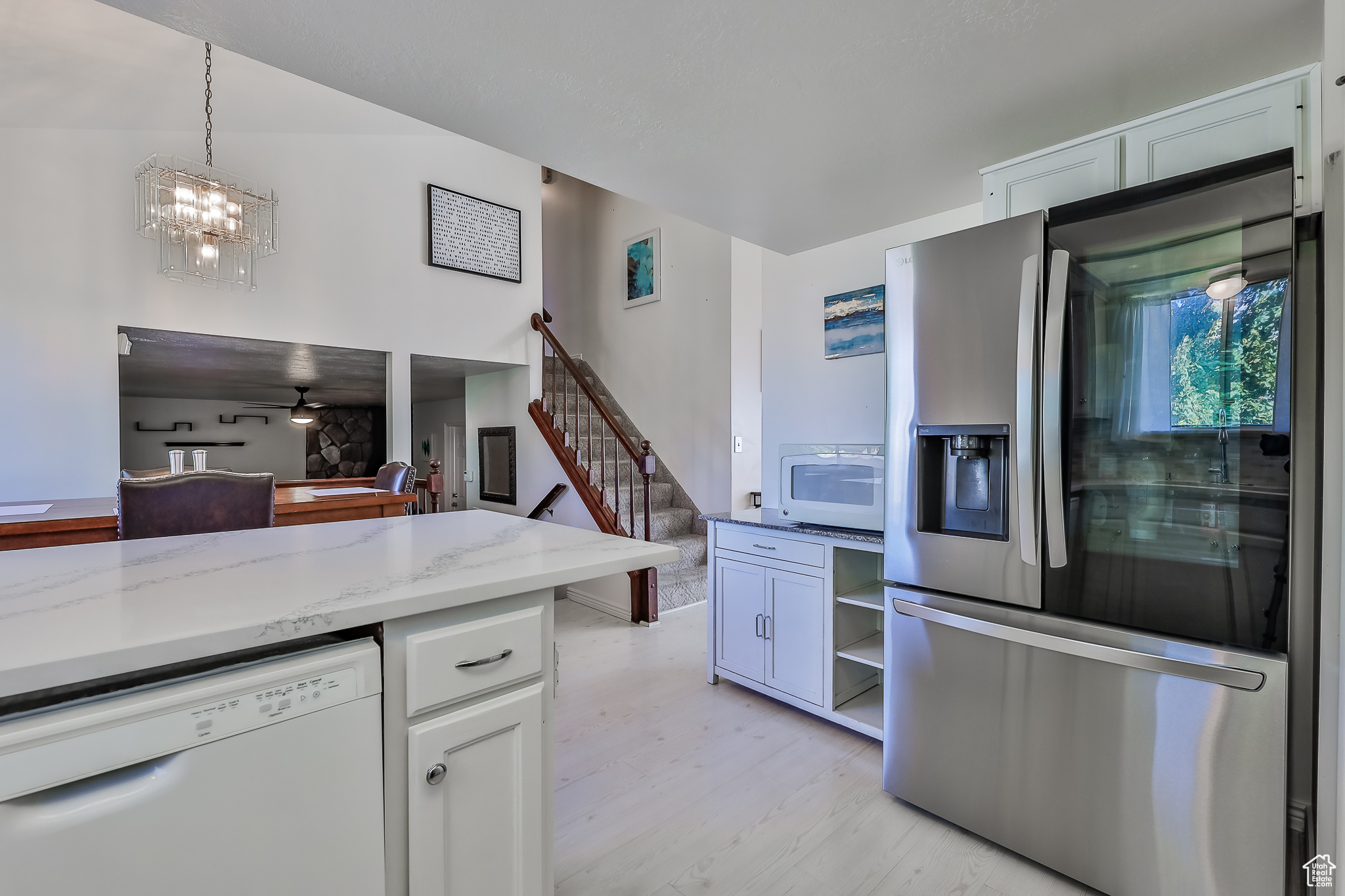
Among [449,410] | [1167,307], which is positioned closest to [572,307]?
[449,410]

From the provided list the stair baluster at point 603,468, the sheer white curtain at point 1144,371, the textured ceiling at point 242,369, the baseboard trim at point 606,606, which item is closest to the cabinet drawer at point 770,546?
the stair baluster at point 603,468

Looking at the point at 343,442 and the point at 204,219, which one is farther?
the point at 343,442

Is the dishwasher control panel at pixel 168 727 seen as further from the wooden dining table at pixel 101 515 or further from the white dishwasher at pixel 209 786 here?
the wooden dining table at pixel 101 515

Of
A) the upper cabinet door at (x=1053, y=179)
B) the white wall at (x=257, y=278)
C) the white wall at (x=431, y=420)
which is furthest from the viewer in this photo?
the white wall at (x=431, y=420)

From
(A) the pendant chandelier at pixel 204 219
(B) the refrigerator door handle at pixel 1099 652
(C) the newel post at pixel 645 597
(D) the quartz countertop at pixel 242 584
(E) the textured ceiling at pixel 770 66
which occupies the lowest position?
(C) the newel post at pixel 645 597

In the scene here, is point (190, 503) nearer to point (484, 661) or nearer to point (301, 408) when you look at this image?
point (484, 661)

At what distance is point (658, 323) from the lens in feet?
19.1

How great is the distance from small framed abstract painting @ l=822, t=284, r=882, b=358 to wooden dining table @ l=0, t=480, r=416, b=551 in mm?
2711

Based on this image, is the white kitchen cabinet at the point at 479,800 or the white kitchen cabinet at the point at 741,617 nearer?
the white kitchen cabinet at the point at 479,800

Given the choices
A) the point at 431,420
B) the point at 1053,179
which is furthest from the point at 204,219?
the point at 431,420

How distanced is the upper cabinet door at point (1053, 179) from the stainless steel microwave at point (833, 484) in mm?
971

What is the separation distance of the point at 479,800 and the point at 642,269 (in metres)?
5.49

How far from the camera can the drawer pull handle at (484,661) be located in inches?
42.9

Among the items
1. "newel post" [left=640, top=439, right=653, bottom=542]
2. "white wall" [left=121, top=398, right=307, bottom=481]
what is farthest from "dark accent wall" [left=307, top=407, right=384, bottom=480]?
"newel post" [left=640, top=439, right=653, bottom=542]
